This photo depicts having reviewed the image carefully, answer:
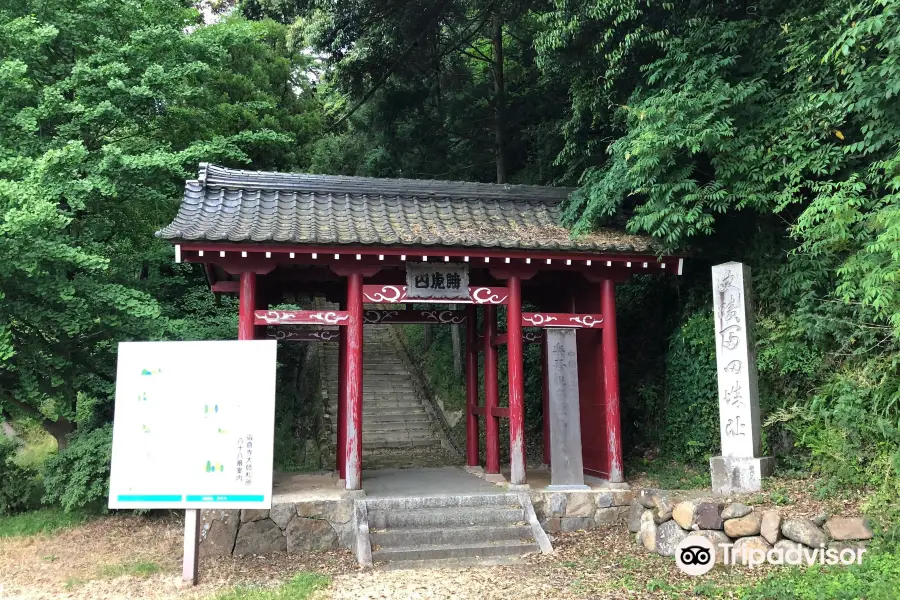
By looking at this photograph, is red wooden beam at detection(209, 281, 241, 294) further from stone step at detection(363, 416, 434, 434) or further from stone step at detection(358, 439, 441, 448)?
stone step at detection(363, 416, 434, 434)

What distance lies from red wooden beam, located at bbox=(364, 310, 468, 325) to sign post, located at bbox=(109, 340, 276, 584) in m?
3.80

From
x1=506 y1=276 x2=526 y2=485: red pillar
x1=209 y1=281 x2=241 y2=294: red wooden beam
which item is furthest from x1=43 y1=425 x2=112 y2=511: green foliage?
x1=506 y1=276 x2=526 y2=485: red pillar

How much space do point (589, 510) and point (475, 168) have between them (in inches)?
425

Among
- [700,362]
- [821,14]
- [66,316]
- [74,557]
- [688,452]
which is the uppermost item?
[821,14]

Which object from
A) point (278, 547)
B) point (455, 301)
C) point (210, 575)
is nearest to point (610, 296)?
point (455, 301)

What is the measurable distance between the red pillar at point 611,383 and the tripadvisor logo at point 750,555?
2096 mm

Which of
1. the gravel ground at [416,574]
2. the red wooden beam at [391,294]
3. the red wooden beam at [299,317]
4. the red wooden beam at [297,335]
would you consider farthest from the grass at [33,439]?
the red wooden beam at [391,294]

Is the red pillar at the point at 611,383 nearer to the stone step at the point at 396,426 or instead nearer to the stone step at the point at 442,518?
the stone step at the point at 442,518

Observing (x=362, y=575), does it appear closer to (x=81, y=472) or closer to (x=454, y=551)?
(x=454, y=551)

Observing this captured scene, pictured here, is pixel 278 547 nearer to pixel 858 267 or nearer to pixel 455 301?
pixel 455 301

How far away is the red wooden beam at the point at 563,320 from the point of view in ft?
27.9

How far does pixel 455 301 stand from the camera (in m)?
8.27

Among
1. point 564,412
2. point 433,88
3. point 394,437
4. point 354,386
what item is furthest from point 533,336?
point 433,88

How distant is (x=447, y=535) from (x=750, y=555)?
10.1 feet
